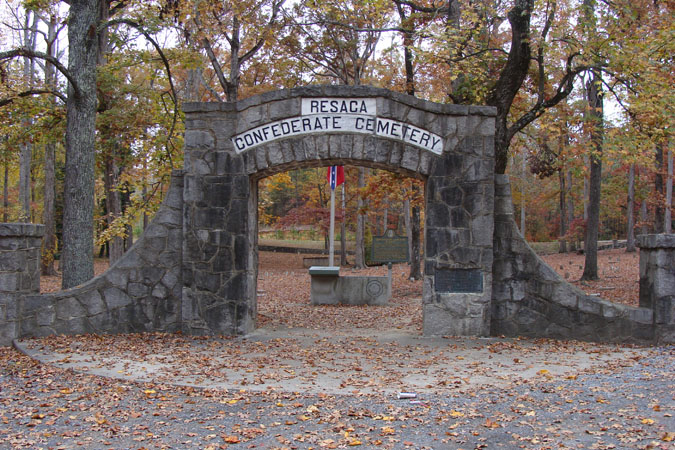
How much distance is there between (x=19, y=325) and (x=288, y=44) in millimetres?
13409

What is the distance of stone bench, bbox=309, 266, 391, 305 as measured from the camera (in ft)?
43.1

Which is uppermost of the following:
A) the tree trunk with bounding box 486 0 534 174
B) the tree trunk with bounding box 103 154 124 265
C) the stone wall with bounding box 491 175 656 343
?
the tree trunk with bounding box 486 0 534 174

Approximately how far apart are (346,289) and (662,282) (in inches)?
282

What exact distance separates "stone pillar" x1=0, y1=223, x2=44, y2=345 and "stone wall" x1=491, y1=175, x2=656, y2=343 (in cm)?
591

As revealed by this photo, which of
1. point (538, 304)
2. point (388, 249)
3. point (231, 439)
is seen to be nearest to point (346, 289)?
point (388, 249)

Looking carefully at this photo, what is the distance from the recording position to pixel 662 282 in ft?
23.5

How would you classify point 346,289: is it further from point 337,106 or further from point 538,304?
Answer: point 337,106

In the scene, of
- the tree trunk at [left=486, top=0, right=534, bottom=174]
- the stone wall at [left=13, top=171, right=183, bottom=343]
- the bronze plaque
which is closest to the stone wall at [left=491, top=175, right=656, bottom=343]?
the tree trunk at [left=486, top=0, right=534, bottom=174]

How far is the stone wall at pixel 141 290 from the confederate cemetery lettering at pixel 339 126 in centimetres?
126

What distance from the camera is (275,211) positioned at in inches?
1459

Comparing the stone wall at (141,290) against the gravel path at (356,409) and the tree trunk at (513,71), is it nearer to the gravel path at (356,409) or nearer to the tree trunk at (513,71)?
the gravel path at (356,409)

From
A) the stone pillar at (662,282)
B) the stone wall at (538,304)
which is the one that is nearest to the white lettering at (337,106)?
the stone wall at (538,304)

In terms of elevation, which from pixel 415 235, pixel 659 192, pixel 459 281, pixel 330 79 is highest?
pixel 330 79

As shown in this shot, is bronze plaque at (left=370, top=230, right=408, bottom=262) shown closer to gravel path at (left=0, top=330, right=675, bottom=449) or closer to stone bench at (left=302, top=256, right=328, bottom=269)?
gravel path at (left=0, top=330, right=675, bottom=449)
